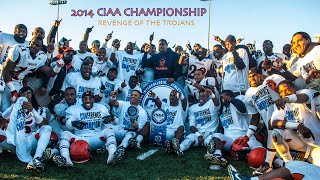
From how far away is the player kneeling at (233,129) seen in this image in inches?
245

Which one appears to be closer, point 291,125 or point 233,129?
point 291,125

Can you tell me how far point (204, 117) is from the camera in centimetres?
741

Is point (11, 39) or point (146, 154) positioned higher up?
point (11, 39)

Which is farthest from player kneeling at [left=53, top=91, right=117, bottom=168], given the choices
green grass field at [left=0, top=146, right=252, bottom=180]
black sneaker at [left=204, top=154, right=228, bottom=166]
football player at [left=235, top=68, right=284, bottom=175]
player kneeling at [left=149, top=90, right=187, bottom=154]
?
football player at [left=235, top=68, right=284, bottom=175]

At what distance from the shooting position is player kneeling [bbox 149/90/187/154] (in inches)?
288

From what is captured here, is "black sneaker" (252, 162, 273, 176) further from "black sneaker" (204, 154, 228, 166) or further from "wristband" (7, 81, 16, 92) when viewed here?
"wristband" (7, 81, 16, 92)

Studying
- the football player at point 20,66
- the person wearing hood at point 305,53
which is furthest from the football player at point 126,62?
the person wearing hood at point 305,53

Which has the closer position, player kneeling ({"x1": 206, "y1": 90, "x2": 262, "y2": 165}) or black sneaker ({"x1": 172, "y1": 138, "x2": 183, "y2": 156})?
player kneeling ({"x1": 206, "y1": 90, "x2": 262, "y2": 165})

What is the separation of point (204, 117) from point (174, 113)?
662mm

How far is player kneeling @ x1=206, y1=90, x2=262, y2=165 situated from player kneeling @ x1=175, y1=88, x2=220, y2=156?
0.30 metres

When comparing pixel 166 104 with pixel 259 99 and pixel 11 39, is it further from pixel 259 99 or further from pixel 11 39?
pixel 11 39

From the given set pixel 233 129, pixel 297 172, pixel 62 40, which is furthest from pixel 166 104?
pixel 297 172

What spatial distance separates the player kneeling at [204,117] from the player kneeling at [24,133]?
2877 millimetres

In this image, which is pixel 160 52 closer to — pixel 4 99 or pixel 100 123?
pixel 100 123
